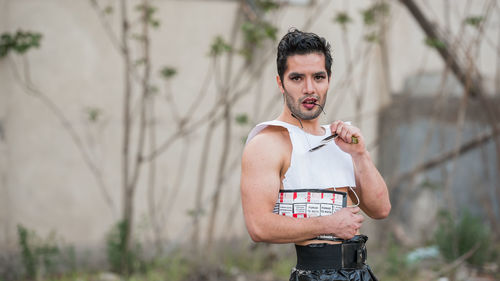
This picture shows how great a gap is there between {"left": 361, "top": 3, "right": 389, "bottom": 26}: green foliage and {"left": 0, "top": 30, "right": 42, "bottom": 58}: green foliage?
314cm

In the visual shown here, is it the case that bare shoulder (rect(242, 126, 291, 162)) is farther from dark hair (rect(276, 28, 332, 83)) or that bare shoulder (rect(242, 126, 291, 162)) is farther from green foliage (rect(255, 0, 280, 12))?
green foliage (rect(255, 0, 280, 12))

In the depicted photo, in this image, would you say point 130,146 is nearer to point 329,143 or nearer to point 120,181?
point 120,181

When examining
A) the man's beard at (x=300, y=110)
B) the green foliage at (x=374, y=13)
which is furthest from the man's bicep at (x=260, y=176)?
the green foliage at (x=374, y=13)

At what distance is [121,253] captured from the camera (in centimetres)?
523

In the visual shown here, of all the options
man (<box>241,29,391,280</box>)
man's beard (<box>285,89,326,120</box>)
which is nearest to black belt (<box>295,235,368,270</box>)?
man (<box>241,29,391,280</box>)

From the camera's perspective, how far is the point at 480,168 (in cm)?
707

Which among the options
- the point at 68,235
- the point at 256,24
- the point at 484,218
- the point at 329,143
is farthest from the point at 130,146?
the point at 484,218

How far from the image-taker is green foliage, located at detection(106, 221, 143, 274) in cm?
521

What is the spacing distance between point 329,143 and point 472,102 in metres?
5.35

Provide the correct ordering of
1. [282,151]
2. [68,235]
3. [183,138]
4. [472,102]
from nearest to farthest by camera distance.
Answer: [282,151]
[68,235]
[183,138]
[472,102]

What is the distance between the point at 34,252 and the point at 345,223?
12.8ft

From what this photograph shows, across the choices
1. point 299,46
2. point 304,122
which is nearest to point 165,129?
point 304,122

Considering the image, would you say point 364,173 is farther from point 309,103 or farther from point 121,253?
point 121,253

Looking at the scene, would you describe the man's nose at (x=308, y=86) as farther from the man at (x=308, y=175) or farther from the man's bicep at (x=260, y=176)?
the man's bicep at (x=260, y=176)
